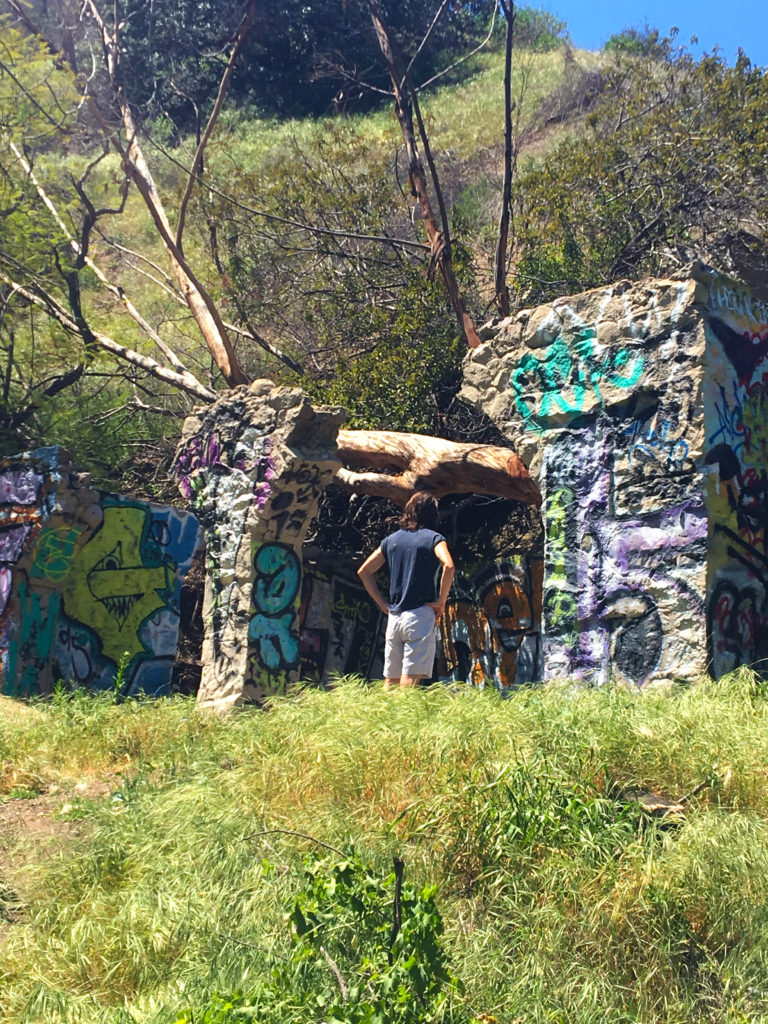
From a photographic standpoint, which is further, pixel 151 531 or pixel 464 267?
pixel 464 267

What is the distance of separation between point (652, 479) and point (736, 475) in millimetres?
506

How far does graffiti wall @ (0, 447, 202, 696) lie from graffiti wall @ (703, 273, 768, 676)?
172 inches

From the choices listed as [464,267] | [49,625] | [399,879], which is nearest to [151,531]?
[49,625]

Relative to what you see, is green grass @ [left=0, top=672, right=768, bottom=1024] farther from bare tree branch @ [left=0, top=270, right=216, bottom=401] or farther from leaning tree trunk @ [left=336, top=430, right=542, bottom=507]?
bare tree branch @ [left=0, top=270, right=216, bottom=401]

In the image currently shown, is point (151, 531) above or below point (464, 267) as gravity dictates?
below

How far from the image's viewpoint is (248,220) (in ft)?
46.7

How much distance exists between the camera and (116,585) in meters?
9.37

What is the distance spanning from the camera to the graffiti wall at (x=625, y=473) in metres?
6.01

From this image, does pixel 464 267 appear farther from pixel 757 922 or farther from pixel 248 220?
pixel 757 922

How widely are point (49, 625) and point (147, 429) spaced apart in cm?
475

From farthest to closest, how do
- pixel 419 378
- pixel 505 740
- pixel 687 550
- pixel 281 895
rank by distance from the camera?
pixel 419 378, pixel 687 550, pixel 505 740, pixel 281 895

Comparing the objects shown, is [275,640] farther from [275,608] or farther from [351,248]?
[351,248]

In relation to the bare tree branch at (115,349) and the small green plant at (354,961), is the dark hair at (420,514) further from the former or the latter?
the bare tree branch at (115,349)

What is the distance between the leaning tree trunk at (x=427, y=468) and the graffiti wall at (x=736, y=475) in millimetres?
2015
